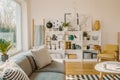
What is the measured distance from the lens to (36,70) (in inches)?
136

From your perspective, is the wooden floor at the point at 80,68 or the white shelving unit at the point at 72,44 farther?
the white shelving unit at the point at 72,44

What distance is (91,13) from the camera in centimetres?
646

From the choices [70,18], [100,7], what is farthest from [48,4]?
[100,7]

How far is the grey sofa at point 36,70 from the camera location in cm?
290

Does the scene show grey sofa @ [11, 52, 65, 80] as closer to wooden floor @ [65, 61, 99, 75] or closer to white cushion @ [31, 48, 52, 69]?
white cushion @ [31, 48, 52, 69]

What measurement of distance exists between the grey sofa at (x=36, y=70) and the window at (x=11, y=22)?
1262 millimetres

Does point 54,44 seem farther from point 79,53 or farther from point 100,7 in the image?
point 100,7

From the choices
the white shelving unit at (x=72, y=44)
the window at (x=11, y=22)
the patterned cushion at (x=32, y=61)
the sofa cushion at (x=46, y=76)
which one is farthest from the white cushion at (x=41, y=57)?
the white shelving unit at (x=72, y=44)

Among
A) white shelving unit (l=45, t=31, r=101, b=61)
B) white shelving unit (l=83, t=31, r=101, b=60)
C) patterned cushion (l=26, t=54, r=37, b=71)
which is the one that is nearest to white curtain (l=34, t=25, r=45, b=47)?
white shelving unit (l=45, t=31, r=101, b=61)

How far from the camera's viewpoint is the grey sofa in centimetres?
290

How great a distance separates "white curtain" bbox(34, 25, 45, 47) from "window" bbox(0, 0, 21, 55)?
0.69 meters

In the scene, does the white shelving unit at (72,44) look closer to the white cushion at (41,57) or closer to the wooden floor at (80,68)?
the wooden floor at (80,68)


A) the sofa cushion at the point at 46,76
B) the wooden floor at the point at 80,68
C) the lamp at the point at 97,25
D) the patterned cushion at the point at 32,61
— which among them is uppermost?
the lamp at the point at 97,25

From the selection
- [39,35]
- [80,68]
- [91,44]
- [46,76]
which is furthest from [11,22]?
[91,44]
